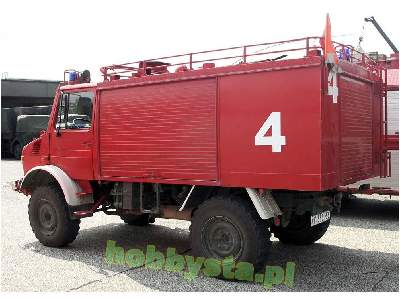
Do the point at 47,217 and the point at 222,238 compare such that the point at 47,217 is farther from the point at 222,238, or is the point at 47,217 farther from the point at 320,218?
the point at 320,218

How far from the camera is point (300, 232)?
288 inches

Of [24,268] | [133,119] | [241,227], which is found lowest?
[24,268]

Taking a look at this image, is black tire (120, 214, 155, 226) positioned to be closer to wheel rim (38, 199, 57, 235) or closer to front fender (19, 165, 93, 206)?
front fender (19, 165, 93, 206)

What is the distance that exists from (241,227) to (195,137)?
138 cm

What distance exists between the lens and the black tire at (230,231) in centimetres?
549

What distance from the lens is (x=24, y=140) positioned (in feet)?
95.9

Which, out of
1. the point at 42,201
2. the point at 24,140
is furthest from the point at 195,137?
the point at 24,140

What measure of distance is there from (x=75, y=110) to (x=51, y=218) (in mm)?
1909

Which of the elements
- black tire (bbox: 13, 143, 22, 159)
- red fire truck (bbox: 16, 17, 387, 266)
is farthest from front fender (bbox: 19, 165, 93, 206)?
black tire (bbox: 13, 143, 22, 159)

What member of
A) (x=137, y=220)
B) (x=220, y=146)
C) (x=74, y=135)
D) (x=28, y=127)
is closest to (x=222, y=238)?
(x=220, y=146)

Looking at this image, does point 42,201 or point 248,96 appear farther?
point 42,201

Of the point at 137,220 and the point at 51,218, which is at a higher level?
the point at 51,218

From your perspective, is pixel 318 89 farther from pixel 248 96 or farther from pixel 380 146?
pixel 380 146

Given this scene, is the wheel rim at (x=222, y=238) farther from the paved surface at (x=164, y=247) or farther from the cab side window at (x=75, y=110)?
the cab side window at (x=75, y=110)
